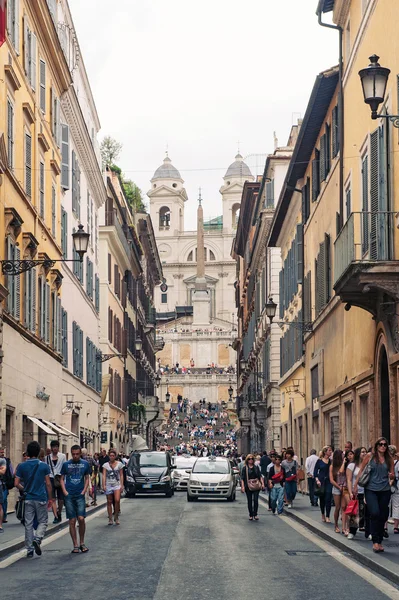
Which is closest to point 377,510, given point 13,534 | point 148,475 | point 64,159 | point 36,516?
point 36,516

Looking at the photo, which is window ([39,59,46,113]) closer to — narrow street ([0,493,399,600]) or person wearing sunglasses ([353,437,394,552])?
narrow street ([0,493,399,600])

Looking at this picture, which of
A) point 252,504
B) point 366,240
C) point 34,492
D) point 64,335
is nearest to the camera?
point 34,492

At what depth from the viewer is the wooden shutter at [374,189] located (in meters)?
21.5

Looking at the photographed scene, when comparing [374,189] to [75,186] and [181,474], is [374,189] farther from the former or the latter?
[181,474]

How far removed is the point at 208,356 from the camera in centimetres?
15738


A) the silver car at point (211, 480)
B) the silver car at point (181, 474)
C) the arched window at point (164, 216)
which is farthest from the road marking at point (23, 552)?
the arched window at point (164, 216)

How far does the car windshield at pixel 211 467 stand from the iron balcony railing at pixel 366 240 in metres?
15.6

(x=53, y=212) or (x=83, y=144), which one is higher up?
(x=83, y=144)

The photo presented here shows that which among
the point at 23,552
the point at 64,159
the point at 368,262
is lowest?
the point at 23,552

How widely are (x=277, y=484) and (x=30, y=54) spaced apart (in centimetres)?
1264

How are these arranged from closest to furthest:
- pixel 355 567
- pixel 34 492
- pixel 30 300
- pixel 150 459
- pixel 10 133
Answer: pixel 355 567, pixel 34 492, pixel 10 133, pixel 30 300, pixel 150 459

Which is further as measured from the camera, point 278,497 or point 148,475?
point 148,475

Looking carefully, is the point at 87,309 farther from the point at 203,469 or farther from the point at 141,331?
the point at 141,331

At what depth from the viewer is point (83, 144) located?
46094 millimetres
